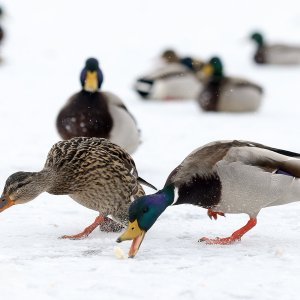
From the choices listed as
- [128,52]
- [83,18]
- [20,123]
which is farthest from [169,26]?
[20,123]

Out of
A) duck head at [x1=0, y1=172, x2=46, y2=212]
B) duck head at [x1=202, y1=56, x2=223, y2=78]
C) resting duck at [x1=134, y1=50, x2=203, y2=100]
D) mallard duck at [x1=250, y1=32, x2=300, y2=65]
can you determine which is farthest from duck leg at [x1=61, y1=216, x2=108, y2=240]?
mallard duck at [x1=250, y1=32, x2=300, y2=65]

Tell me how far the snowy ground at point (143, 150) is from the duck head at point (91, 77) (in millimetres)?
868

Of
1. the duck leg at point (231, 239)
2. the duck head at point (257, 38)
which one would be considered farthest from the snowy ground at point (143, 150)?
the duck head at point (257, 38)

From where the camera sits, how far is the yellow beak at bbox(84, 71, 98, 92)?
7496mm

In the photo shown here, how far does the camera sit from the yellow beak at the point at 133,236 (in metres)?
4.36

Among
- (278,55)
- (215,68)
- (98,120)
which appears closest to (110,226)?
(98,120)

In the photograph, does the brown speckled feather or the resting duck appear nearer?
the brown speckled feather

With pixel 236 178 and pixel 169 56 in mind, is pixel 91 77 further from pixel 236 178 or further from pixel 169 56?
pixel 169 56

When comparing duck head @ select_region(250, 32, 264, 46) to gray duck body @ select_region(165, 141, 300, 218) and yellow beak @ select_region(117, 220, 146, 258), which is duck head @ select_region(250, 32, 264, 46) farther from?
yellow beak @ select_region(117, 220, 146, 258)

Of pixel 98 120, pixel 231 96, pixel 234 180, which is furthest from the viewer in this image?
pixel 231 96

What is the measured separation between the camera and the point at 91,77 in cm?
762

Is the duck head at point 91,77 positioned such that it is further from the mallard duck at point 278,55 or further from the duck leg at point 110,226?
the mallard duck at point 278,55

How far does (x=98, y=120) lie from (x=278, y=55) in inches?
475

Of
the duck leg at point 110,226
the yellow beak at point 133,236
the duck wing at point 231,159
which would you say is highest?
the duck wing at point 231,159
